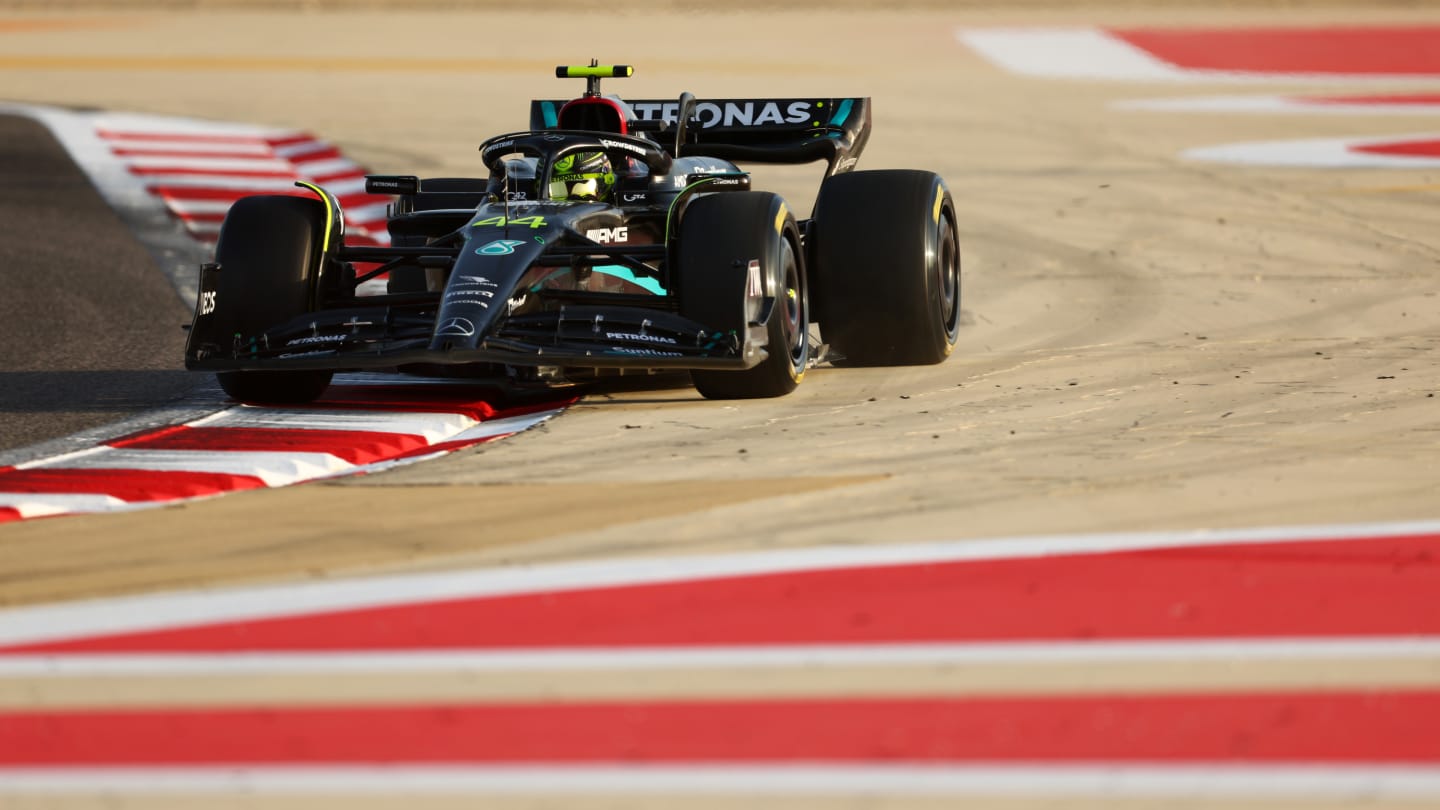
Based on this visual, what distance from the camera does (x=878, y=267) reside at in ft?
31.2

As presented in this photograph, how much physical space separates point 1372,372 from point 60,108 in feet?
59.0

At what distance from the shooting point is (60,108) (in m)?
23.7

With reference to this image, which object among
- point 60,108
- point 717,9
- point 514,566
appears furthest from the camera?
point 717,9

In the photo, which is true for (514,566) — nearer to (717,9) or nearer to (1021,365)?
(1021,365)

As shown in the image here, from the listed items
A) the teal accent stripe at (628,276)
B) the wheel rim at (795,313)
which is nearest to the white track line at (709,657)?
the wheel rim at (795,313)

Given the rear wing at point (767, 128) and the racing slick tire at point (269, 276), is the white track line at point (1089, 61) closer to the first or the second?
the rear wing at point (767, 128)

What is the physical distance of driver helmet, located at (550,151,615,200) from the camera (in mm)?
9461

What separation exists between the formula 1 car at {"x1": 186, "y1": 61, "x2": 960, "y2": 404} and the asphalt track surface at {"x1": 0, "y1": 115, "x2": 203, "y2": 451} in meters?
0.66

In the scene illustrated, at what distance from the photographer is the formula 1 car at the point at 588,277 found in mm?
8344

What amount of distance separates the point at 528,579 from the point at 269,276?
367cm

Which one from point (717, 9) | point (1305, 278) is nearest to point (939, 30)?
point (717, 9)

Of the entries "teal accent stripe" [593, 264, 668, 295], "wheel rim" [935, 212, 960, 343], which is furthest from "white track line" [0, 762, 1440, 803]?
"wheel rim" [935, 212, 960, 343]

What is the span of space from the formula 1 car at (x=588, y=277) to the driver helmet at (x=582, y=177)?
0.05 ft

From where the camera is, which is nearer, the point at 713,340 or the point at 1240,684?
the point at 1240,684
